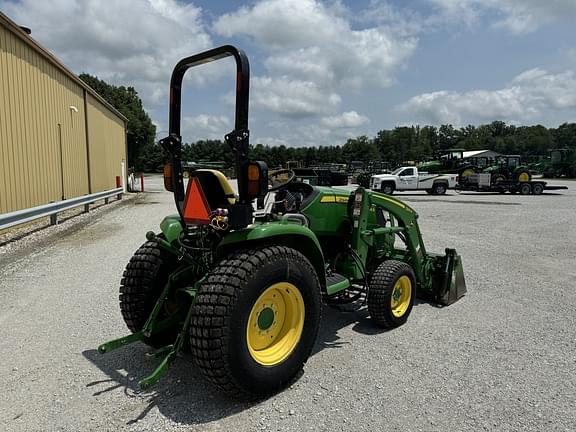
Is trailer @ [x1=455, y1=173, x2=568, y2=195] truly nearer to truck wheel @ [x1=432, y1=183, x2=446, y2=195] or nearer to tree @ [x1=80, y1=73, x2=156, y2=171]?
truck wheel @ [x1=432, y1=183, x2=446, y2=195]

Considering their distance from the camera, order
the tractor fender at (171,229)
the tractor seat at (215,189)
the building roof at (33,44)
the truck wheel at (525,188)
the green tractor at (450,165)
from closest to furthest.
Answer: the tractor seat at (215,189) < the tractor fender at (171,229) < the building roof at (33,44) < the truck wheel at (525,188) < the green tractor at (450,165)

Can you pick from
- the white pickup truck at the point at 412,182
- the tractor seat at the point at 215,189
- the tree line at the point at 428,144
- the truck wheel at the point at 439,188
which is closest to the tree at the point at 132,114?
the tree line at the point at 428,144

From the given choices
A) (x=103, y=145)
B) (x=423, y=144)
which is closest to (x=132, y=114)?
(x=103, y=145)

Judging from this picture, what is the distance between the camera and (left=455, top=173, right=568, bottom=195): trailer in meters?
26.7

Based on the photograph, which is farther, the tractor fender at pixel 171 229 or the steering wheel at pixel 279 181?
the steering wheel at pixel 279 181

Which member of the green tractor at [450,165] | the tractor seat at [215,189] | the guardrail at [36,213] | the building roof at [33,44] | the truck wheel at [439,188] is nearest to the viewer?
the tractor seat at [215,189]

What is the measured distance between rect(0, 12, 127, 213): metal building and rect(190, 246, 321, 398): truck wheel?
8.60 metres

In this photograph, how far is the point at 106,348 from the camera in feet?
10.7

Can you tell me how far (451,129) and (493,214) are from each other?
107m

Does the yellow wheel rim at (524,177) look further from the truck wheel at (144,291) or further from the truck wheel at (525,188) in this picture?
the truck wheel at (144,291)

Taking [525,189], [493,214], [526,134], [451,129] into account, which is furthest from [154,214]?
[451,129]

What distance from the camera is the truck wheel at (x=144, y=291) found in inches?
146

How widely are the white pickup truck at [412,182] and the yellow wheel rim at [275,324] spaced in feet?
80.9

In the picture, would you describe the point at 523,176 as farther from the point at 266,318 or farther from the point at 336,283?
the point at 266,318
